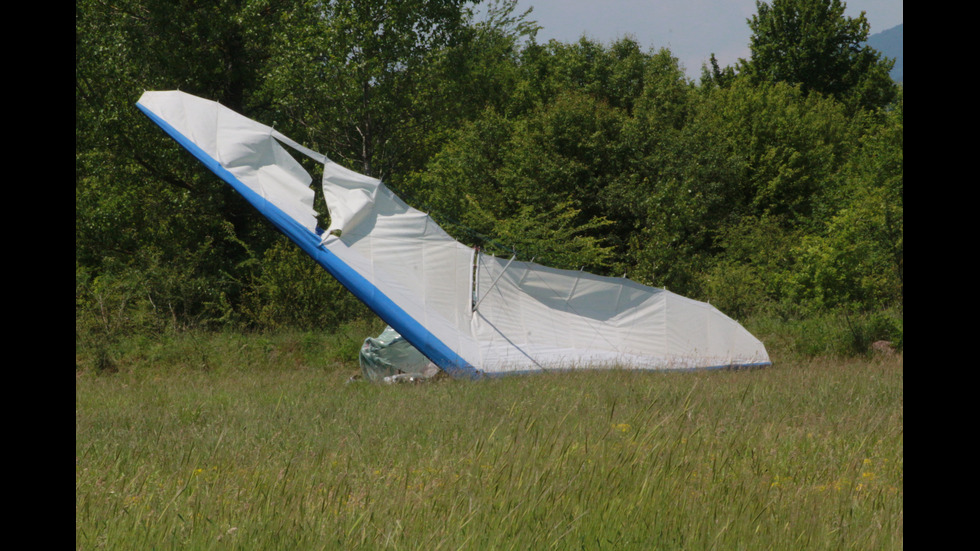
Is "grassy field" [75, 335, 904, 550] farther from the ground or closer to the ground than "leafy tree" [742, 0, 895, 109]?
closer to the ground

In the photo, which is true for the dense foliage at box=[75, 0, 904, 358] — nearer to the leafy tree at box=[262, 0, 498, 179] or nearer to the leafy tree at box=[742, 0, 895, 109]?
the leafy tree at box=[262, 0, 498, 179]

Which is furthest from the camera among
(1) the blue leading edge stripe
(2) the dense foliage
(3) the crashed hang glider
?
(2) the dense foliage

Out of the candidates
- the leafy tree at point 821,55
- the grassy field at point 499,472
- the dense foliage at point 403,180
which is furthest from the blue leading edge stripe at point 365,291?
the leafy tree at point 821,55

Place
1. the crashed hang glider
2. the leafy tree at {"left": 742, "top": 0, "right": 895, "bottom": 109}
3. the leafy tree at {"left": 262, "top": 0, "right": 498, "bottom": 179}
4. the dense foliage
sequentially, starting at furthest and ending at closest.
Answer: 1. the leafy tree at {"left": 742, "top": 0, "right": 895, "bottom": 109}
2. the leafy tree at {"left": 262, "top": 0, "right": 498, "bottom": 179}
3. the dense foliage
4. the crashed hang glider

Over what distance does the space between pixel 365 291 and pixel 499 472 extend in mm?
6566

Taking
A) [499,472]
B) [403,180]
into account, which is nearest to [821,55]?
[403,180]

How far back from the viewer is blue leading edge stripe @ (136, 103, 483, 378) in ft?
31.0

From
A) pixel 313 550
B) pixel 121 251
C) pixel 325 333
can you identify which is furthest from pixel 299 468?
pixel 121 251

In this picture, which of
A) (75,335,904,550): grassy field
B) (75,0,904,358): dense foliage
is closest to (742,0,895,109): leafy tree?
(75,0,904,358): dense foliage

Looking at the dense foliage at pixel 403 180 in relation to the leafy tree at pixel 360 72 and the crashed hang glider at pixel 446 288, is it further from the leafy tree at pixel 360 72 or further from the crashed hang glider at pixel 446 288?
the crashed hang glider at pixel 446 288

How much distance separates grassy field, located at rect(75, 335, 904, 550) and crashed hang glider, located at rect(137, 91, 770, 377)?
243 centimetres

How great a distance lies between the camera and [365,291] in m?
9.73

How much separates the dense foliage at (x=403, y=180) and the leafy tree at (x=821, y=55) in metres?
10.3

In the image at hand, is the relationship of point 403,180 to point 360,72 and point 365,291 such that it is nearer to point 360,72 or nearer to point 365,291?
point 360,72
